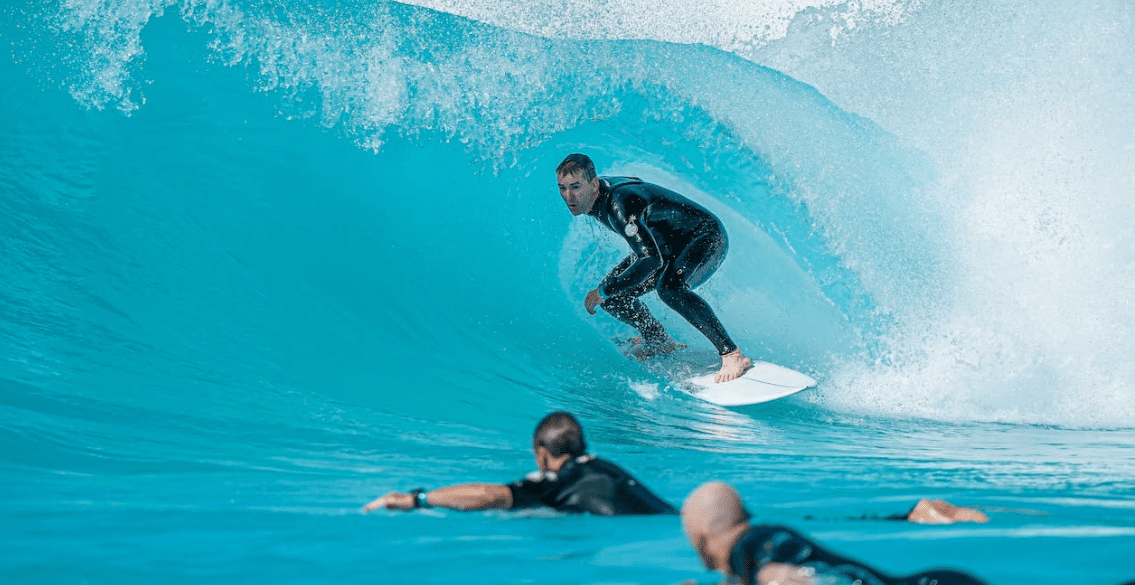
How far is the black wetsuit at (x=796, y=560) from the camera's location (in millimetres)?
2162

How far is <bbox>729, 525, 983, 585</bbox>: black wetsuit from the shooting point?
216 centimetres

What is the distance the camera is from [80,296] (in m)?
6.09

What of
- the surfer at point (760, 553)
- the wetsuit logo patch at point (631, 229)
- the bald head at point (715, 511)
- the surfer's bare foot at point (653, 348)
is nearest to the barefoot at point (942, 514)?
the surfer at point (760, 553)

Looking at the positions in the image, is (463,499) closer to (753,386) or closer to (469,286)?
(753,386)

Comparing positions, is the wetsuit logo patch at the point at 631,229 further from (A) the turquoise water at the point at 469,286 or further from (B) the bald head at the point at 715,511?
(B) the bald head at the point at 715,511

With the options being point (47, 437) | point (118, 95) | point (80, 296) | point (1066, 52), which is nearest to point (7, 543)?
point (47, 437)

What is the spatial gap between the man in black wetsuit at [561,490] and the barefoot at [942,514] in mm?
792

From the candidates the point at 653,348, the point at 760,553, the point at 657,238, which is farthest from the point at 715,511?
the point at 653,348

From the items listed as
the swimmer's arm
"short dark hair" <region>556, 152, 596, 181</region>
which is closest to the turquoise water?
the swimmer's arm

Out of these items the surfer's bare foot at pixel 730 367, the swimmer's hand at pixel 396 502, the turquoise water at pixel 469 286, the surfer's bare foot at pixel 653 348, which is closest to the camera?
the swimmer's hand at pixel 396 502

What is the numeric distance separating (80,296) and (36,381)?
947mm

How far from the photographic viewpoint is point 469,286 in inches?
284

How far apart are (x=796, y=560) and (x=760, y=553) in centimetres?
8

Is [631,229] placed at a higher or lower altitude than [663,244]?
higher
